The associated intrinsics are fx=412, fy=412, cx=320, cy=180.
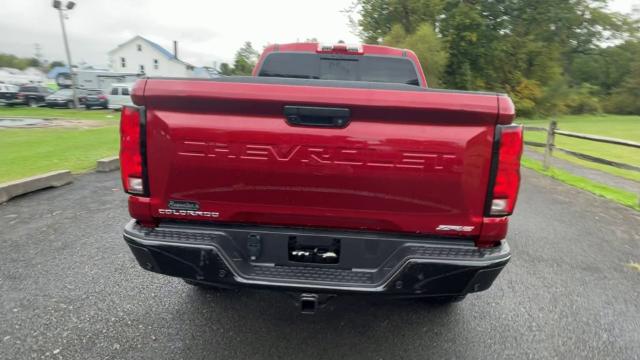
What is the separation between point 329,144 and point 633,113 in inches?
2436

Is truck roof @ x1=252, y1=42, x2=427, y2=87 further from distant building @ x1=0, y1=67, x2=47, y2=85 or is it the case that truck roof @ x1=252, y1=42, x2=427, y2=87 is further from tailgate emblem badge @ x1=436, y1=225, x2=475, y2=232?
distant building @ x1=0, y1=67, x2=47, y2=85

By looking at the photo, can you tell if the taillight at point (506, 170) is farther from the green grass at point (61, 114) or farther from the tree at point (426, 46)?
the tree at point (426, 46)

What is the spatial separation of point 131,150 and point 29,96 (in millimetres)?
30763

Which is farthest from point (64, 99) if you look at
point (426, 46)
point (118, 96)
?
point (426, 46)

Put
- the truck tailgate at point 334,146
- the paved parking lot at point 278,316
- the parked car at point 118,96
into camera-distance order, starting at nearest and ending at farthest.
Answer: the truck tailgate at point 334,146 < the paved parking lot at point 278,316 < the parked car at point 118,96

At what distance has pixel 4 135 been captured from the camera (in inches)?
485

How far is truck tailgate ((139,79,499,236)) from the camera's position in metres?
2.05

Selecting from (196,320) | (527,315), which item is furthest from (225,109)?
(527,315)

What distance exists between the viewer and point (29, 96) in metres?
26.7

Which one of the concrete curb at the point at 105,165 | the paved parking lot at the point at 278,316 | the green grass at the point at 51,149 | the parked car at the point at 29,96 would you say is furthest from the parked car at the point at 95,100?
the paved parking lot at the point at 278,316

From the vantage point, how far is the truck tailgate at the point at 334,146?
6.72ft

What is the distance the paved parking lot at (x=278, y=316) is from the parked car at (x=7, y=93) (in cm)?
2663

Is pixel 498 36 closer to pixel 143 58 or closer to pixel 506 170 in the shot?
pixel 506 170

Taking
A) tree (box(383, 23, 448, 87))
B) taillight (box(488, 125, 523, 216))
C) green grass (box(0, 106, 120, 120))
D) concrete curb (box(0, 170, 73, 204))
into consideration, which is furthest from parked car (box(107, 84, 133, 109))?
taillight (box(488, 125, 523, 216))
